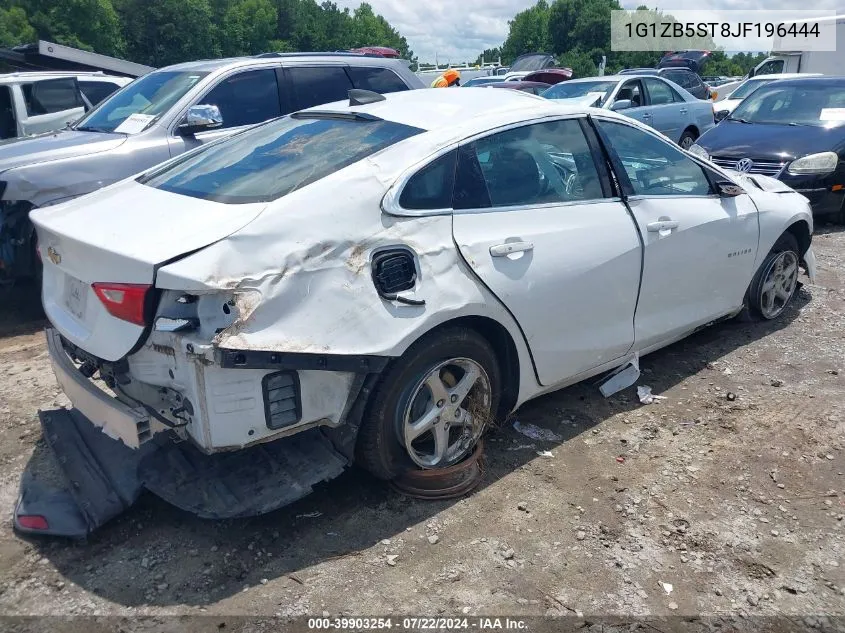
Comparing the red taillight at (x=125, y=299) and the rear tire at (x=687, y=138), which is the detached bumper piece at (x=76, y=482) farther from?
the rear tire at (x=687, y=138)

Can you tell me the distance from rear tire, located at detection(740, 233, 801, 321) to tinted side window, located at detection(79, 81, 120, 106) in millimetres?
8541

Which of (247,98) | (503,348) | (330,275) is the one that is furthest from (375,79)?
(330,275)

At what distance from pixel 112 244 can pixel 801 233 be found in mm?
4730

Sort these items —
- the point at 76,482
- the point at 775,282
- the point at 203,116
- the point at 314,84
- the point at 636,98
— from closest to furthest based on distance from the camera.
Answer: the point at 76,482 < the point at 775,282 < the point at 203,116 < the point at 314,84 < the point at 636,98

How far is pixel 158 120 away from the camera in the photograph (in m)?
6.12

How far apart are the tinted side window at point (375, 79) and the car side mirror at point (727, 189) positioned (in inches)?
146

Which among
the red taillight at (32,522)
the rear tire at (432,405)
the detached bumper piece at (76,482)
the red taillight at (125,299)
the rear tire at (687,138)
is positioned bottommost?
the red taillight at (32,522)

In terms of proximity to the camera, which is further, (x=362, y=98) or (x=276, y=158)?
(x=362, y=98)

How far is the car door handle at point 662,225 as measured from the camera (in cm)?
400

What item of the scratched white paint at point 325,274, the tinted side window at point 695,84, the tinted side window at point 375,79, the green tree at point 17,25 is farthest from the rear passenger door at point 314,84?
the green tree at point 17,25

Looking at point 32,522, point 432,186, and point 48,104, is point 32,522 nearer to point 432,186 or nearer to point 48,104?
point 432,186

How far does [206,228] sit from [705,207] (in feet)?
9.89

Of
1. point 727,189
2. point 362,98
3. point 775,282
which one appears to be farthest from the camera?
point 775,282

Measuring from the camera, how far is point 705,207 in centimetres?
442
